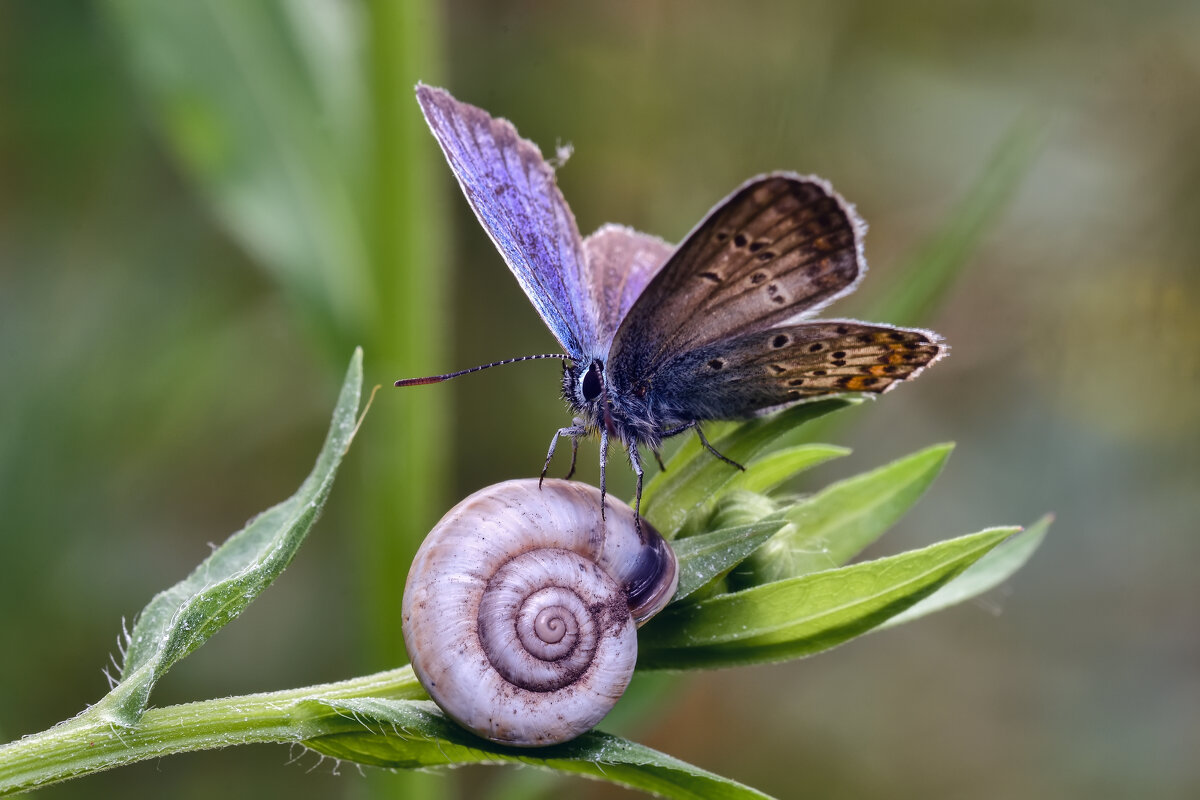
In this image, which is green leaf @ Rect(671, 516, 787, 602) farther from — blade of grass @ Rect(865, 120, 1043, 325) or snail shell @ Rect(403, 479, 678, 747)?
blade of grass @ Rect(865, 120, 1043, 325)

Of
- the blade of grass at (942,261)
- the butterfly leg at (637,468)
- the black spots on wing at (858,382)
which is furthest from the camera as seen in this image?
the blade of grass at (942,261)

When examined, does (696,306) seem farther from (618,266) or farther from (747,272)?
(618,266)

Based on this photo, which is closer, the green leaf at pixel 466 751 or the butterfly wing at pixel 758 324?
the green leaf at pixel 466 751

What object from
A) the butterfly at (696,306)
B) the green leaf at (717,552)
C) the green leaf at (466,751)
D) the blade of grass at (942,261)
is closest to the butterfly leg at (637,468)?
the butterfly at (696,306)

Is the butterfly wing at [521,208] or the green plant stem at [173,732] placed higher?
the butterfly wing at [521,208]

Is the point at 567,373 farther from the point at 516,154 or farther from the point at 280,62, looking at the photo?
the point at 280,62

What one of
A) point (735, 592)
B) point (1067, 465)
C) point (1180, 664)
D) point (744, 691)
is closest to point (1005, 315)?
point (1067, 465)

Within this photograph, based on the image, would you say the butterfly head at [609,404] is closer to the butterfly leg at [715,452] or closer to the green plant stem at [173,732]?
the butterfly leg at [715,452]
